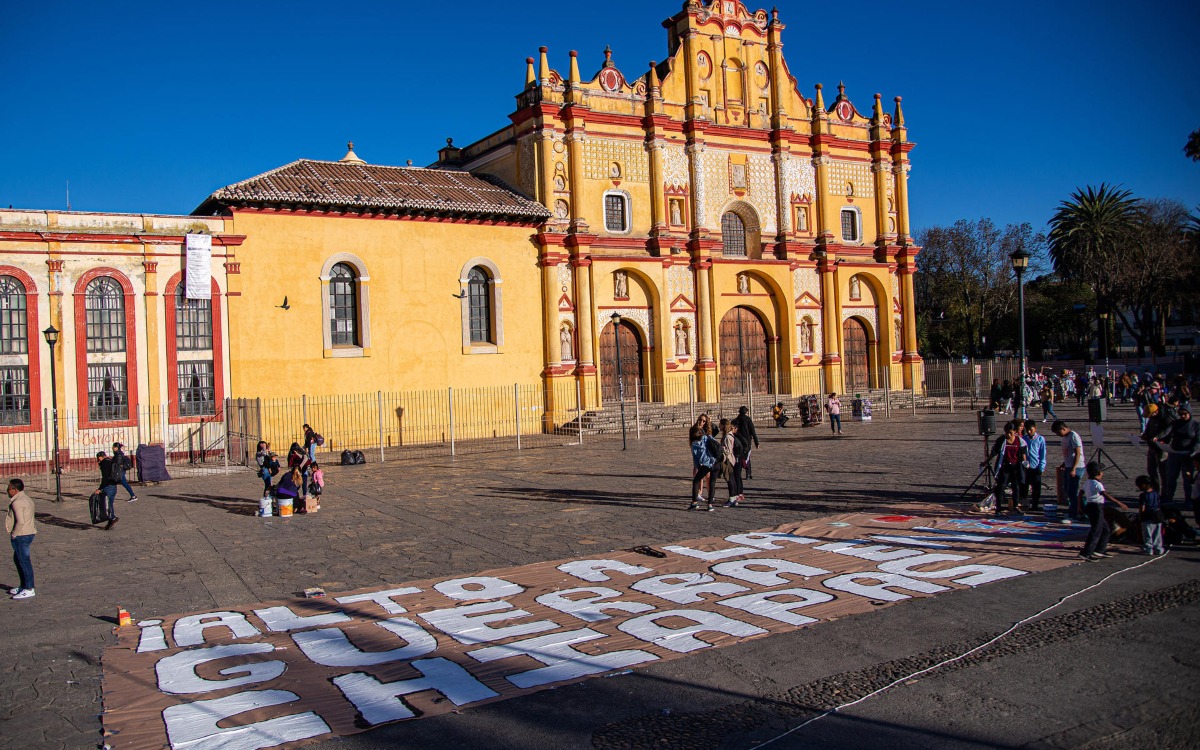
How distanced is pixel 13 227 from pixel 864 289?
3187cm

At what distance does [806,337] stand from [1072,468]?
25815 millimetres

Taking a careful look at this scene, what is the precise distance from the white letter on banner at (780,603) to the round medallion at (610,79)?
27603 mm

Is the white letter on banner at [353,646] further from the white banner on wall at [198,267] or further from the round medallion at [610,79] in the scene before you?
the round medallion at [610,79]

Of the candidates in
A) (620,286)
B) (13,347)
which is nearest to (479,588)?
(13,347)

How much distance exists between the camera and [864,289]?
40594 millimetres

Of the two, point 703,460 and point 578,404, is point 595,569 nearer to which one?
point 703,460

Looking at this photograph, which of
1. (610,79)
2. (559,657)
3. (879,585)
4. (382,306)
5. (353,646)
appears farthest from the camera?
(610,79)

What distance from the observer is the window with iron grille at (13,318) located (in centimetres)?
2359

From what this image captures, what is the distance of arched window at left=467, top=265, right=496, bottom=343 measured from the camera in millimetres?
31406

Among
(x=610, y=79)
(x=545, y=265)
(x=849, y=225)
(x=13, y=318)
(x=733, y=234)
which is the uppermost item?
(x=610, y=79)

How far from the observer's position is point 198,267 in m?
25.6

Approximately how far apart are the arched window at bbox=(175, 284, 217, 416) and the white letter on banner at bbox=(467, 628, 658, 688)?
20.6 m

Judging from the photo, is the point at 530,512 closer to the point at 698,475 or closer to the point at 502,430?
the point at 698,475

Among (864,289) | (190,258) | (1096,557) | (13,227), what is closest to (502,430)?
(190,258)
